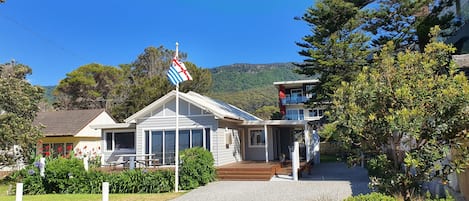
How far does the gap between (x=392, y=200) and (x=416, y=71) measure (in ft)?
7.23

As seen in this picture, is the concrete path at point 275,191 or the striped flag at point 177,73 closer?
the concrete path at point 275,191

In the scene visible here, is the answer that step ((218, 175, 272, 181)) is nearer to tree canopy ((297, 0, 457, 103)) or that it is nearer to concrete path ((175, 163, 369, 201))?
concrete path ((175, 163, 369, 201))

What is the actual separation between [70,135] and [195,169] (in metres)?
13.6

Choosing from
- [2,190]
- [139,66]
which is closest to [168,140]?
[2,190]

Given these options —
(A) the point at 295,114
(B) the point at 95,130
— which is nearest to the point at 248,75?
(A) the point at 295,114

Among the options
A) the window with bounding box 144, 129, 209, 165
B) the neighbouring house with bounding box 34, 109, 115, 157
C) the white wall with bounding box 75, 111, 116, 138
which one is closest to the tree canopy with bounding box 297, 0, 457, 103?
the window with bounding box 144, 129, 209, 165

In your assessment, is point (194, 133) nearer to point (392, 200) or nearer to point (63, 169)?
point (63, 169)

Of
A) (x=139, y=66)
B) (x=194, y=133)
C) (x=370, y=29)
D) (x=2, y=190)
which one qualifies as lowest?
(x=2, y=190)

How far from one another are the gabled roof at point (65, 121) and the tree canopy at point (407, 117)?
21127 mm

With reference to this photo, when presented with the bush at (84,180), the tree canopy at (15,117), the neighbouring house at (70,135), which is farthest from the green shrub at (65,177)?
the neighbouring house at (70,135)

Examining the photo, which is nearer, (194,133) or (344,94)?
(344,94)

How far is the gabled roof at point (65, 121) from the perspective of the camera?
77.0 feet

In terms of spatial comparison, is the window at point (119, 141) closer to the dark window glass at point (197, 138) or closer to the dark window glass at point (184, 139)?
the dark window glass at point (184, 139)

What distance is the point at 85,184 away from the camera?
12867 millimetres
